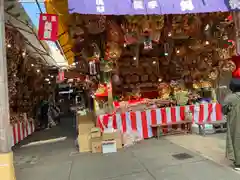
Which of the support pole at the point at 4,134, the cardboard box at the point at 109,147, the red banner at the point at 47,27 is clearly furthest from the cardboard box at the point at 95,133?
the support pole at the point at 4,134

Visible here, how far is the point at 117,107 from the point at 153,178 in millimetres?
4610

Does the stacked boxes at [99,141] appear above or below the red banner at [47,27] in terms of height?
below

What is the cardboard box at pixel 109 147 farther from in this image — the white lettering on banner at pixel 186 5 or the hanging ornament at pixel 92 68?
the hanging ornament at pixel 92 68

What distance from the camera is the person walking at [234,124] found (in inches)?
182

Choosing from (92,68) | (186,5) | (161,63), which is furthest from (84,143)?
(161,63)

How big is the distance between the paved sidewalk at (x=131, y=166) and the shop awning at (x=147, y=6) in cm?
339

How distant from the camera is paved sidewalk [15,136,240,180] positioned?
462 cm

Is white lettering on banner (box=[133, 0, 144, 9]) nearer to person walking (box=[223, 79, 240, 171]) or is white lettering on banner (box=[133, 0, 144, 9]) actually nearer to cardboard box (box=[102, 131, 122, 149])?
person walking (box=[223, 79, 240, 171])

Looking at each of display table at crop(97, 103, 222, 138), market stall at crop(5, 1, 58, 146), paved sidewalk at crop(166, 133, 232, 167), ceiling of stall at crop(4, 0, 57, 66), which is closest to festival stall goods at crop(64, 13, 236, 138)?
display table at crop(97, 103, 222, 138)

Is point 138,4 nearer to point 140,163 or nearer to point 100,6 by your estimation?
point 100,6

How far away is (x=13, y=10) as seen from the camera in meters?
7.73

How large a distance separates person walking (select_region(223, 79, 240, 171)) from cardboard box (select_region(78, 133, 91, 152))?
3.93m

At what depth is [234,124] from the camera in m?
4.72

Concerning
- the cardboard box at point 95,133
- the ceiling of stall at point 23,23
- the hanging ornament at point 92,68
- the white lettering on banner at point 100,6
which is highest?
the ceiling of stall at point 23,23
